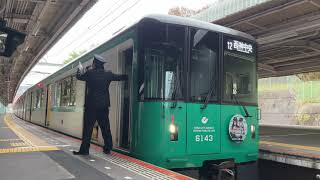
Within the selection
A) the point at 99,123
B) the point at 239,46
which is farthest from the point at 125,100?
the point at 239,46

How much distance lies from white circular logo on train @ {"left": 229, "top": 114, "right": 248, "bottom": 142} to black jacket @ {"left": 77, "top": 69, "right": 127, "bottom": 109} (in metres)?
1.92

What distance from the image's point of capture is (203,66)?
6160mm

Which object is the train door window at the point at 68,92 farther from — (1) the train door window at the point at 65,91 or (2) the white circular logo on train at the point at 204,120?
(2) the white circular logo on train at the point at 204,120

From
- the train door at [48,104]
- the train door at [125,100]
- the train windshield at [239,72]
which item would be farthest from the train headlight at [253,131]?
the train door at [48,104]

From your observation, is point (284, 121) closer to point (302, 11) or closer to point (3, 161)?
point (302, 11)

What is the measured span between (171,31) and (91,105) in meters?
1.80

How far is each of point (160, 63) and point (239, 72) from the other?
160 centimetres

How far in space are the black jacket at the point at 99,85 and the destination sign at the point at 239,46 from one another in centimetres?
182

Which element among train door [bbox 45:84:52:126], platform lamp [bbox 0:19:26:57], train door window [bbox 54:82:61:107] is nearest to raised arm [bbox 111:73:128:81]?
platform lamp [bbox 0:19:26:57]

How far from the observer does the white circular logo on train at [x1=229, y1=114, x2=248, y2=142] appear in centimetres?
637

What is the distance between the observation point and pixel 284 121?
35.0 metres

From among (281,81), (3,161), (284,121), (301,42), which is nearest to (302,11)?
(301,42)

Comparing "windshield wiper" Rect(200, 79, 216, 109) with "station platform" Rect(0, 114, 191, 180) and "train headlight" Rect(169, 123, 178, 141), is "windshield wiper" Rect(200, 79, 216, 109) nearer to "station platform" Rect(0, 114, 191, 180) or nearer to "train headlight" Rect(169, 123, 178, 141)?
"train headlight" Rect(169, 123, 178, 141)

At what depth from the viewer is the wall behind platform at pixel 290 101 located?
33.8 meters
